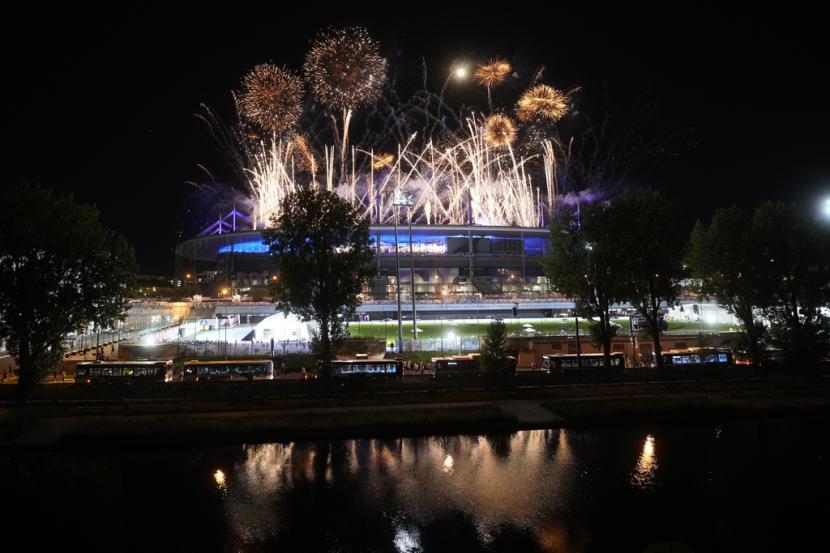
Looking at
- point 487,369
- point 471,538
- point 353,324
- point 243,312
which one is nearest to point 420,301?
point 353,324

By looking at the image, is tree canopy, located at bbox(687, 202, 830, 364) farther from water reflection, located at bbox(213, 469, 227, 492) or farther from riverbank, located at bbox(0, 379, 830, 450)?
water reflection, located at bbox(213, 469, 227, 492)

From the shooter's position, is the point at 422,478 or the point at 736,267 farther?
the point at 736,267

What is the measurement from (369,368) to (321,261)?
10.1m

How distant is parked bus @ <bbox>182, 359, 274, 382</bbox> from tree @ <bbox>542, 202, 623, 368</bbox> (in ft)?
81.8

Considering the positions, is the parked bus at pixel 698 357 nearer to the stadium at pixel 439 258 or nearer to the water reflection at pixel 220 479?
the water reflection at pixel 220 479

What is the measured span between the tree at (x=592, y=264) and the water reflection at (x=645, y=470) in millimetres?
17994

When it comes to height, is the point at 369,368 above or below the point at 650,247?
below

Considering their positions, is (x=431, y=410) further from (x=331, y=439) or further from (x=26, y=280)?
(x=26, y=280)

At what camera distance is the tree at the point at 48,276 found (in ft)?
95.7

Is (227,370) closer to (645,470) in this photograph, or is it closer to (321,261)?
(321,261)

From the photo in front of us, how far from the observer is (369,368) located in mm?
39344

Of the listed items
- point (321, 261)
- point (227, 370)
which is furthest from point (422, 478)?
point (227, 370)

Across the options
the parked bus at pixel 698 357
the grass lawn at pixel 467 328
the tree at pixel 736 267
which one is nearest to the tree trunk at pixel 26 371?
the grass lawn at pixel 467 328

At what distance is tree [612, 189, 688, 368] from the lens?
39625mm
